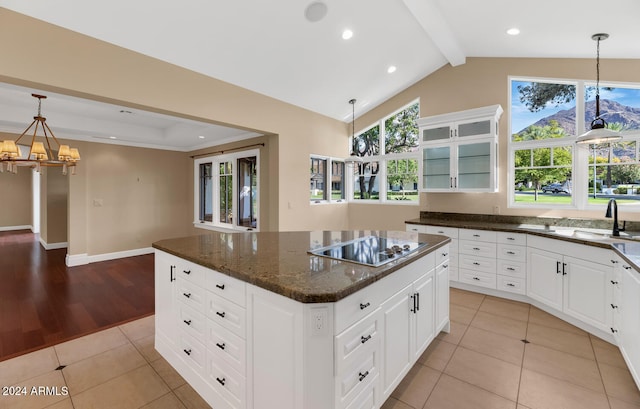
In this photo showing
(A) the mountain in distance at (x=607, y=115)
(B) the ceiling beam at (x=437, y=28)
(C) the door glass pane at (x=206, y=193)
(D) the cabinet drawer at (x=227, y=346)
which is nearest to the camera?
(D) the cabinet drawer at (x=227, y=346)

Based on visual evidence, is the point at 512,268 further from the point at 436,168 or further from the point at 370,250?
the point at 370,250

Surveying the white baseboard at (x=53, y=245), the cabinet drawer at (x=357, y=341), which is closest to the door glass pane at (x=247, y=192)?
the cabinet drawer at (x=357, y=341)

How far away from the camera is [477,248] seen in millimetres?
3658

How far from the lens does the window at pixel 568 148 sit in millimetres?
3324

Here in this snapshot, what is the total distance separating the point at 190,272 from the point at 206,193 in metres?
4.94

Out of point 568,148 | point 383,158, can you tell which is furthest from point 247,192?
point 568,148

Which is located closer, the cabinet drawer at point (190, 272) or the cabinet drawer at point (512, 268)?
the cabinet drawer at point (190, 272)

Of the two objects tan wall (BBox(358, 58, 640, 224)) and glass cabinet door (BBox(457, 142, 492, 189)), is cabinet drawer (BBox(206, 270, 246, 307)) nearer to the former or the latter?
glass cabinet door (BBox(457, 142, 492, 189))

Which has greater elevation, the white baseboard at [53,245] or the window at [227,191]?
the window at [227,191]

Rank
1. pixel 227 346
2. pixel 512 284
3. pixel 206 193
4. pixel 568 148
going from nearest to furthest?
pixel 227 346, pixel 512 284, pixel 568 148, pixel 206 193

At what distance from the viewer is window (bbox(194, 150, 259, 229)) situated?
537 centimetres

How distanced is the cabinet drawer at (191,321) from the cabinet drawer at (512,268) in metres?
3.37

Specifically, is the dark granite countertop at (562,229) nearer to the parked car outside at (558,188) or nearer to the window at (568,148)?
the window at (568,148)

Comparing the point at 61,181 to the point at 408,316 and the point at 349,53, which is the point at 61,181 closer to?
the point at 349,53
